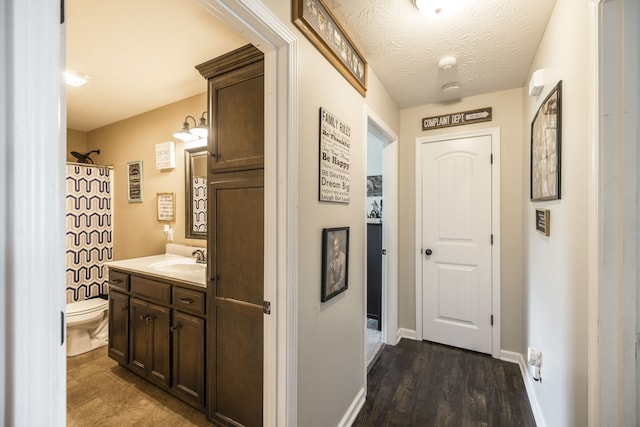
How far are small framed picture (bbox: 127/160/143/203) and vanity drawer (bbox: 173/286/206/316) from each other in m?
1.83

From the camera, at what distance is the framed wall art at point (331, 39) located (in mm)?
1268

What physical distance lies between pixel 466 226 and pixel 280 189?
2.23 metres

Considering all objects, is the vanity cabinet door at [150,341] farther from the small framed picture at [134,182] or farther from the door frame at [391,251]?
the door frame at [391,251]

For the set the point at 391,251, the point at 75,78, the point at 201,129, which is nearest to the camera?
the point at 75,78

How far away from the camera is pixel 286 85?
118cm

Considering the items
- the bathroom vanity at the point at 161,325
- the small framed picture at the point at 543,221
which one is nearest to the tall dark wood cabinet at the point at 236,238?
the bathroom vanity at the point at 161,325

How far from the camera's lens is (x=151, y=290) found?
2.01 m

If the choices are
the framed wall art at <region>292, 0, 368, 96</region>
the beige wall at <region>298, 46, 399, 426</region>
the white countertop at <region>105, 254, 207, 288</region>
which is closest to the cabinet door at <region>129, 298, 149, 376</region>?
the white countertop at <region>105, 254, 207, 288</region>

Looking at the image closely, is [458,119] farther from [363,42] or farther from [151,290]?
[151,290]

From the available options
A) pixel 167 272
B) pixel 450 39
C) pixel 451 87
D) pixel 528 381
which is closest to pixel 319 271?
pixel 167 272

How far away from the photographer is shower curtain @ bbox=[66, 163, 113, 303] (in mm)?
3082

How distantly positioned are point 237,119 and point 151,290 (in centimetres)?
142

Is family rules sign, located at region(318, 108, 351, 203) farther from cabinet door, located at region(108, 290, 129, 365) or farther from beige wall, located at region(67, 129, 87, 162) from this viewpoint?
beige wall, located at region(67, 129, 87, 162)

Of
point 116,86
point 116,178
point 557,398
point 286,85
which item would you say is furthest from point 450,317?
point 116,178
